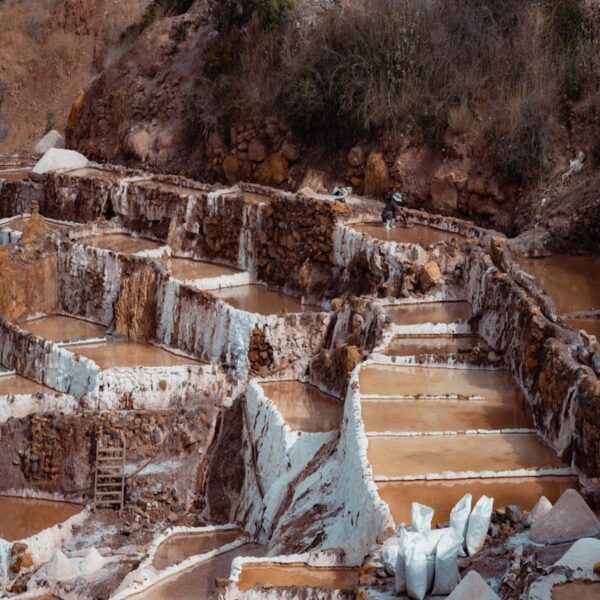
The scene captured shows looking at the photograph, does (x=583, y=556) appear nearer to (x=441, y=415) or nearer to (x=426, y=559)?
(x=426, y=559)

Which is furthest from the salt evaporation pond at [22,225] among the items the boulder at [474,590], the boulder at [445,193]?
the boulder at [474,590]

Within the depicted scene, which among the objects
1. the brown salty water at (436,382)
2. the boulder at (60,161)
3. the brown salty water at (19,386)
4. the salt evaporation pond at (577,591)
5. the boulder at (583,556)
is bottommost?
the brown salty water at (19,386)

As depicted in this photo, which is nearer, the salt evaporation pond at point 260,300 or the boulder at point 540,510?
the boulder at point 540,510

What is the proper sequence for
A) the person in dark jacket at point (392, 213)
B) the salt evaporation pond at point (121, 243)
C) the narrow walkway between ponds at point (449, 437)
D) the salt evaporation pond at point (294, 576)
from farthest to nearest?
the salt evaporation pond at point (121, 243) → the person in dark jacket at point (392, 213) → the narrow walkway between ponds at point (449, 437) → the salt evaporation pond at point (294, 576)

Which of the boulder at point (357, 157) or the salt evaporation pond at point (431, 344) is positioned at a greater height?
the boulder at point (357, 157)

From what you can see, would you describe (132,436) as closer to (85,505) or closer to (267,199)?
(85,505)

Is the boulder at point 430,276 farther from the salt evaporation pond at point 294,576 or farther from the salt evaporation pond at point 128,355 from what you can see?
the salt evaporation pond at point 294,576

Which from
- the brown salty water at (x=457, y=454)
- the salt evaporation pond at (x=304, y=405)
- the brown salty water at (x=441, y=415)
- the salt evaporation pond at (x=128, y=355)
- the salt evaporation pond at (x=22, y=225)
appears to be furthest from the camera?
the salt evaporation pond at (x=22, y=225)

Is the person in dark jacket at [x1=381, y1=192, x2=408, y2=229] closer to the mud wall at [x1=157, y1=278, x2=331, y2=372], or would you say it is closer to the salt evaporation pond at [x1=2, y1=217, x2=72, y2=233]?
the mud wall at [x1=157, y1=278, x2=331, y2=372]
